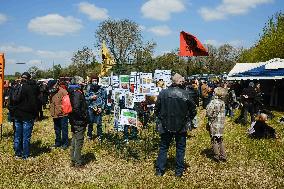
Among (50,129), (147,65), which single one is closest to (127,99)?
(147,65)

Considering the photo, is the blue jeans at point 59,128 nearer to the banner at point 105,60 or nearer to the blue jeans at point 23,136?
the blue jeans at point 23,136

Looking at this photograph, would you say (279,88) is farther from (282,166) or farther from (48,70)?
(48,70)

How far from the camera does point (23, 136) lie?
996 cm

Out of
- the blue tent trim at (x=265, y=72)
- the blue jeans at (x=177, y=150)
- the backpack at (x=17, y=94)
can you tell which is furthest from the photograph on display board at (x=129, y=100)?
the blue tent trim at (x=265, y=72)

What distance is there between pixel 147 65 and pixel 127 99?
117 centimetres

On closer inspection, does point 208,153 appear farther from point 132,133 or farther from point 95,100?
point 95,100

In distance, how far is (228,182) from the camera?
7.99 meters

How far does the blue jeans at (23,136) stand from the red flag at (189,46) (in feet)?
15.8

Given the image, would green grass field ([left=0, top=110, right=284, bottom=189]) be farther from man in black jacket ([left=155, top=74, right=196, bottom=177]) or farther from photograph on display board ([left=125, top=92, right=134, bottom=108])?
photograph on display board ([left=125, top=92, right=134, bottom=108])

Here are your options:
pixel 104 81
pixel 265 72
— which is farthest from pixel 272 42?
pixel 104 81

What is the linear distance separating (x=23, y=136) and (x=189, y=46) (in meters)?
5.41

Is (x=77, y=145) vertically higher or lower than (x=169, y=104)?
lower

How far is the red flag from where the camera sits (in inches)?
430

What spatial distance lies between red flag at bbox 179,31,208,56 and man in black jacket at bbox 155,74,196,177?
9.40 feet
